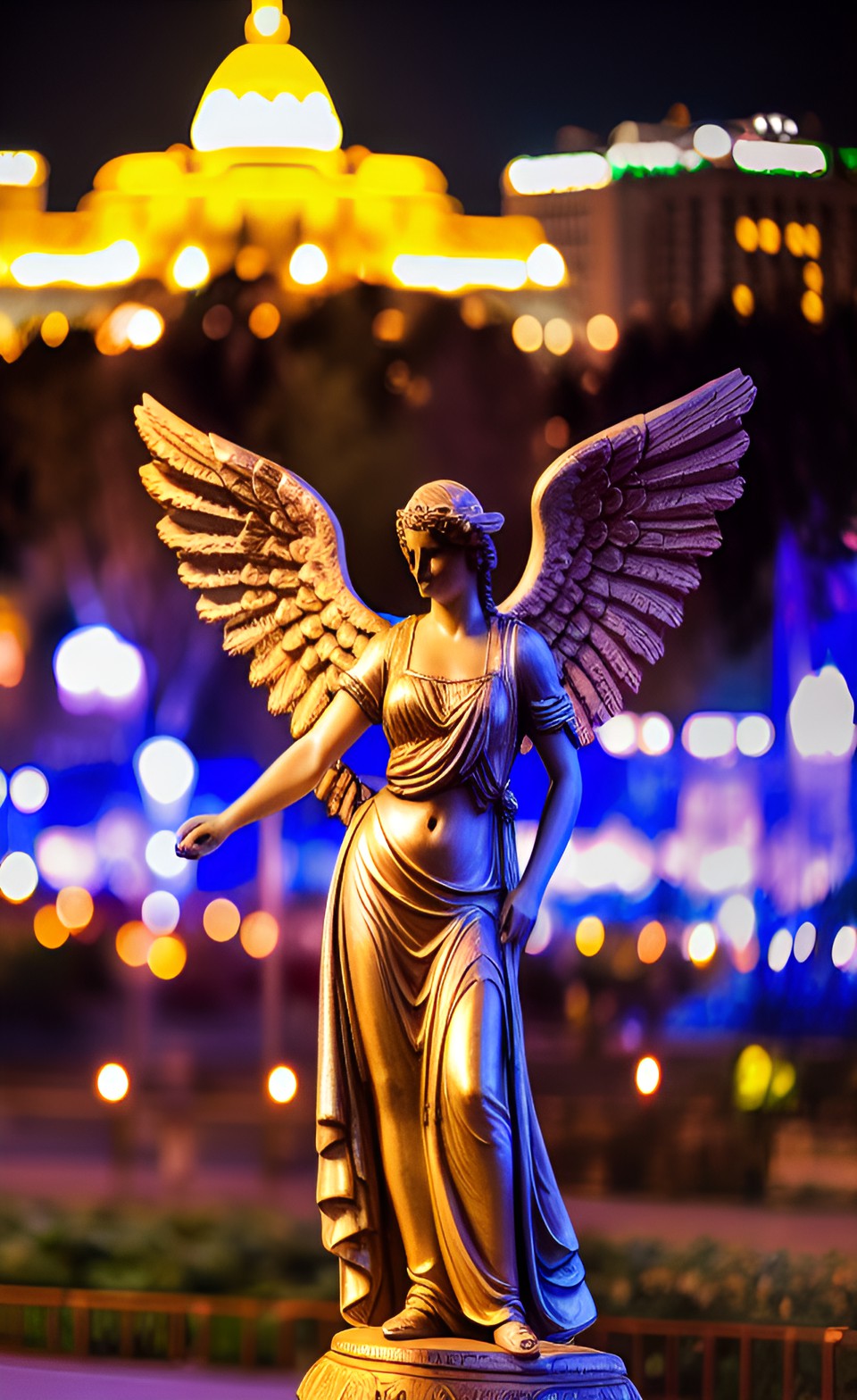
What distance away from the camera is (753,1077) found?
29.8ft

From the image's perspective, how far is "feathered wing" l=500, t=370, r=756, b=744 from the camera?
14.5ft

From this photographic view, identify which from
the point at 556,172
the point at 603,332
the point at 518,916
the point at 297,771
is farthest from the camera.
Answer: the point at 603,332

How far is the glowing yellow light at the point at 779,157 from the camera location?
8.46 meters

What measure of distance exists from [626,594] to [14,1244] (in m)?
5.54

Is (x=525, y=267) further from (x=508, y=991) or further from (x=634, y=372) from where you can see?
(x=508, y=991)

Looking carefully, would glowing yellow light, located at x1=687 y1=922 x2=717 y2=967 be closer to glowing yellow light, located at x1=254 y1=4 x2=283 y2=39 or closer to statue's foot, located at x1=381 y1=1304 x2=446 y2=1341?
glowing yellow light, located at x1=254 y1=4 x2=283 y2=39

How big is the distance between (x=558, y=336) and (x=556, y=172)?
0.78 m

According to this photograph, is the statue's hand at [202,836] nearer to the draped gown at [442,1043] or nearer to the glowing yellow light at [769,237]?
the draped gown at [442,1043]

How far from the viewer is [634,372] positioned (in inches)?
360

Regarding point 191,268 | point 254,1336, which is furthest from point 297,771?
point 191,268

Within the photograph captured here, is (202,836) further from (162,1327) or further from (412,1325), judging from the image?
(162,1327)

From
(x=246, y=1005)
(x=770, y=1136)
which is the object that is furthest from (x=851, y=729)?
(x=246, y=1005)

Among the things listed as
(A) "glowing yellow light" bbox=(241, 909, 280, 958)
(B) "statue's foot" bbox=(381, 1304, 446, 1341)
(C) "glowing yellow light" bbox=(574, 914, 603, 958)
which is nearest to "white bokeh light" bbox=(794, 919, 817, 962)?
(C) "glowing yellow light" bbox=(574, 914, 603, 958)

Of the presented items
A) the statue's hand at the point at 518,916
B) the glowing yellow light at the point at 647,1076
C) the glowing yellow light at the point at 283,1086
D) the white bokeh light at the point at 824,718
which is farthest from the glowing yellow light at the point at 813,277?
the statue's hand at the point at 518,916
